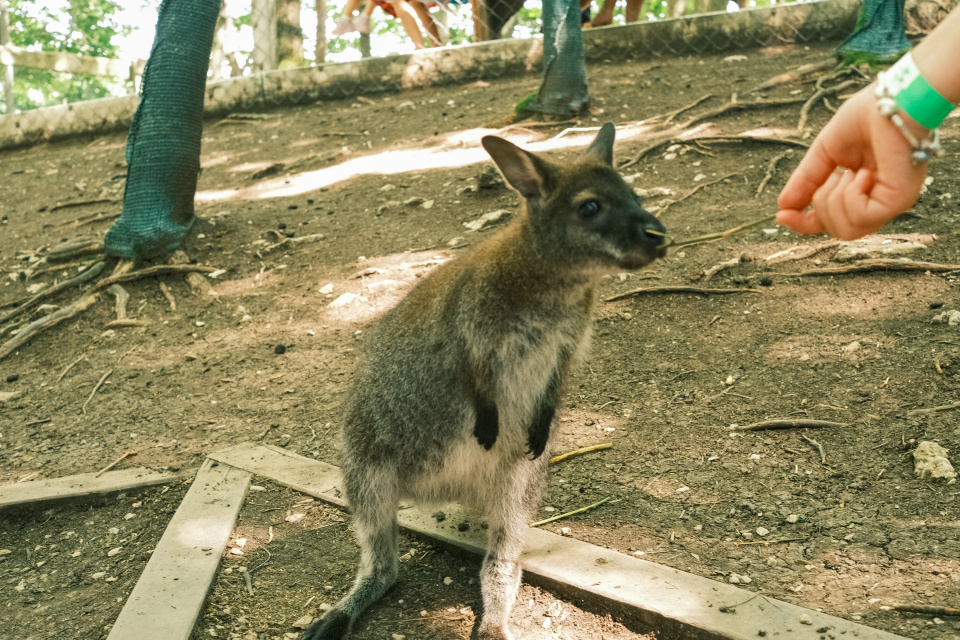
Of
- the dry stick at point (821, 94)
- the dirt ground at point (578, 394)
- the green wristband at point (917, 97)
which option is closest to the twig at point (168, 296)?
the dirt ground at point (578, 394)

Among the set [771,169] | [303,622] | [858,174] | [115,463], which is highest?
[858,174]

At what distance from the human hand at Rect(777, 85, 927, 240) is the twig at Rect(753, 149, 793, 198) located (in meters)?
3.24

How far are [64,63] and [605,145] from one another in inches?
342

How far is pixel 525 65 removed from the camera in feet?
26.8

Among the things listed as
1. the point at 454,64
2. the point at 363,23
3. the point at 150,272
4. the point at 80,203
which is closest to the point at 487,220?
the point at 150,272

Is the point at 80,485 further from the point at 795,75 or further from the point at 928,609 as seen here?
the point at 795,75

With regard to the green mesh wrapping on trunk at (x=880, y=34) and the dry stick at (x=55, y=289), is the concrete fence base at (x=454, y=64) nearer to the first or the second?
the green mesh wrapping on trunk at (x=880, y=34)

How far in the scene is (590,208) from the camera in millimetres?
2623

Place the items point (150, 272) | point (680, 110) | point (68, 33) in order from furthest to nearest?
1. point (68, 33)
2. point (680, 110)
3. point (150, 272)

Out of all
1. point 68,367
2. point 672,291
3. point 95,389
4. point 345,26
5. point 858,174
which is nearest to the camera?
point 858,174

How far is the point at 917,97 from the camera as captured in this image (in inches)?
59.6

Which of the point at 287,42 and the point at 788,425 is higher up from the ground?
the point at 287,42

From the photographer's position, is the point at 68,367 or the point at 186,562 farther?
the point at 68,367

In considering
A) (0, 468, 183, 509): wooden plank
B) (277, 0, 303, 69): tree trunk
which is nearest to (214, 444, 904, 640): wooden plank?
(0, 468, 183, 509): wooden plank
